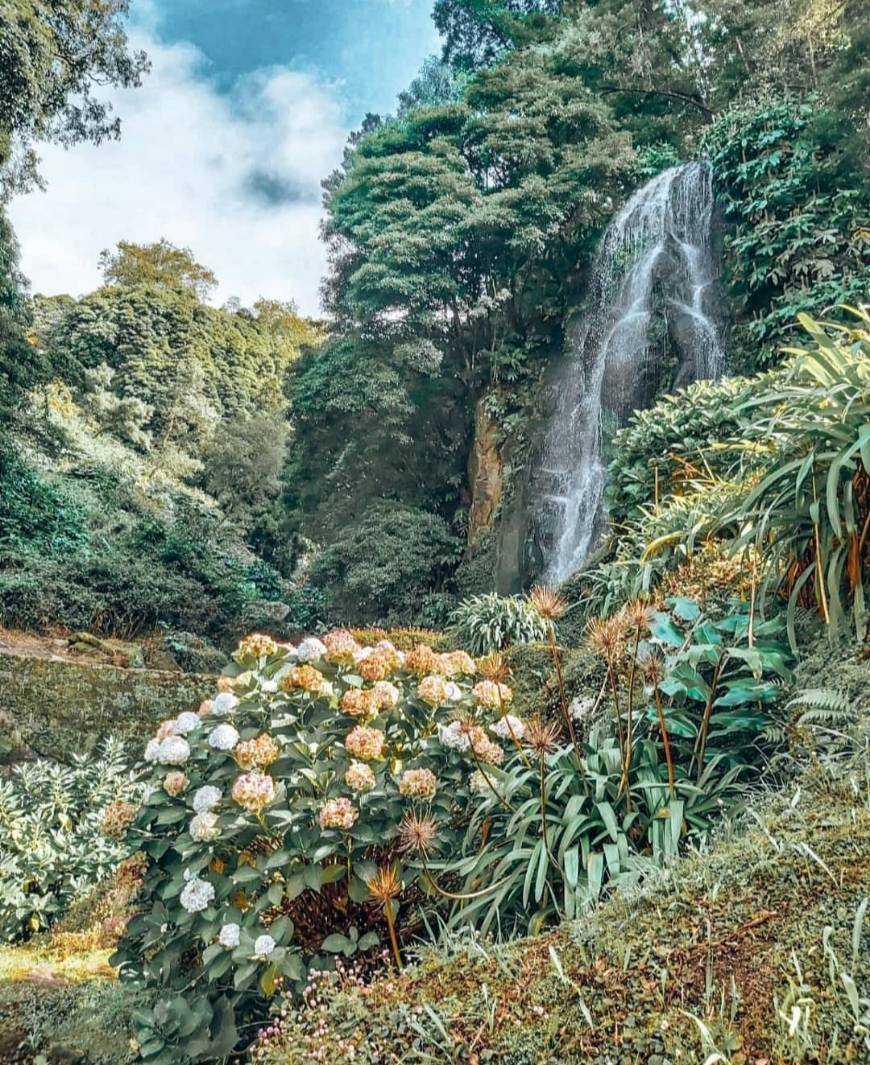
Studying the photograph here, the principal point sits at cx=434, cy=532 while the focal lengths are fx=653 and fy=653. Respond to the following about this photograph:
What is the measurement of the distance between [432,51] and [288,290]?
1391cm

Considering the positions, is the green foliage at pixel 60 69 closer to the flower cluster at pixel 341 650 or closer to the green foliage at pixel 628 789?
the flower cluster at pixel 341 650

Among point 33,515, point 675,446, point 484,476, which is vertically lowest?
point 675,446

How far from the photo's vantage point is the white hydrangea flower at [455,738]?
68.2 inches

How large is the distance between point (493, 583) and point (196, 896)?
8318 mm

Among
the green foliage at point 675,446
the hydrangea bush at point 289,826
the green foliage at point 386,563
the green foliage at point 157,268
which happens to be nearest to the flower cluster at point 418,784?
the hydrangea bush at point 289,826

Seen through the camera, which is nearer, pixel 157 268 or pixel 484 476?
pixel 484 476

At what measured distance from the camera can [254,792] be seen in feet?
4.91

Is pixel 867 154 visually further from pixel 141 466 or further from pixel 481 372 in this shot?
pixel 141 466

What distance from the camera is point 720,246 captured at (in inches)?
354

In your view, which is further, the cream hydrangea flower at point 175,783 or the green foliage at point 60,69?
the green foliage at point 60,69

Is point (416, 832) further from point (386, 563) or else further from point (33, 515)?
point (33, 515)

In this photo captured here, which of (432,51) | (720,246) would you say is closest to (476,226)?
(720,246)

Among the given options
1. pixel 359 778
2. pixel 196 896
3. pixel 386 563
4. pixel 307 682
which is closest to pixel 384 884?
pixel 359 778

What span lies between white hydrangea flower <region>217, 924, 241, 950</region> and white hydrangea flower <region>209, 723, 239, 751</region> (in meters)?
0.39
